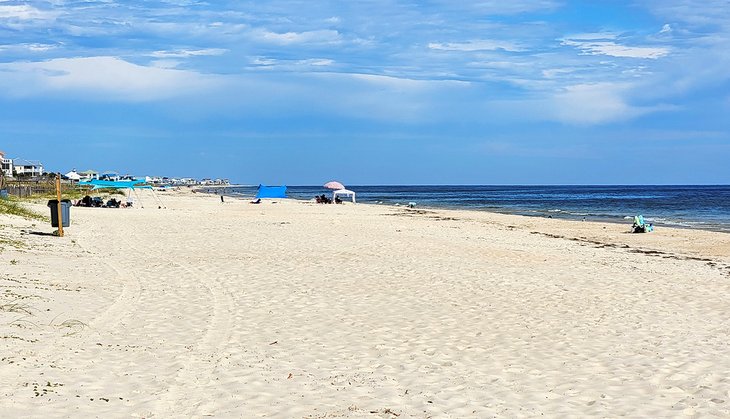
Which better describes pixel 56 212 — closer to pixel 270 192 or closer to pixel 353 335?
pixel 353 335

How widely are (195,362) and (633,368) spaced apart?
14.5ft

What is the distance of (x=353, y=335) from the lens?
8.36 metres

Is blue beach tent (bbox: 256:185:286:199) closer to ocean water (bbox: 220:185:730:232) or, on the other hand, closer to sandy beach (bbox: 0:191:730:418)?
ocean water (bbox: 220:185:730:232)

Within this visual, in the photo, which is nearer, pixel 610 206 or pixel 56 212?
pixel 56 212

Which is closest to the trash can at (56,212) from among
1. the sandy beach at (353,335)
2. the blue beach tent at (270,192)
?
the sandy beach at (353,335)

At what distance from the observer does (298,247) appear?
60.3ft

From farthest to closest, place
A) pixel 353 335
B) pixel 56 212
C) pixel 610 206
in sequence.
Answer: pixel 610 206 → pixel 56 212 → pixel 353 335

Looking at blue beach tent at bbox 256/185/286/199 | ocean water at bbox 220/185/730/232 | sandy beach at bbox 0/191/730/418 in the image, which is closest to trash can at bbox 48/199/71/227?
sandy beach at bbox 0/191/730/418

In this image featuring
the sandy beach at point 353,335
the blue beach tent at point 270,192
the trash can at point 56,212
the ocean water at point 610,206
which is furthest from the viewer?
the blue beach tent at point 270,192

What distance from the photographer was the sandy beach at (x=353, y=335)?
5.75 metres

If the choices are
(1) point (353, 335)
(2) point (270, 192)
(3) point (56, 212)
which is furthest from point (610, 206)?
(1) point (353, 335)

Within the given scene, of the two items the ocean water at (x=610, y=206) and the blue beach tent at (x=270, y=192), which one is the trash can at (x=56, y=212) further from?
the blue beach tent at (x=270, y=192)

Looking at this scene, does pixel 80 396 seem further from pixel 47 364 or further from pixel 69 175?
pixel 69 175

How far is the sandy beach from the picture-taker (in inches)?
227
